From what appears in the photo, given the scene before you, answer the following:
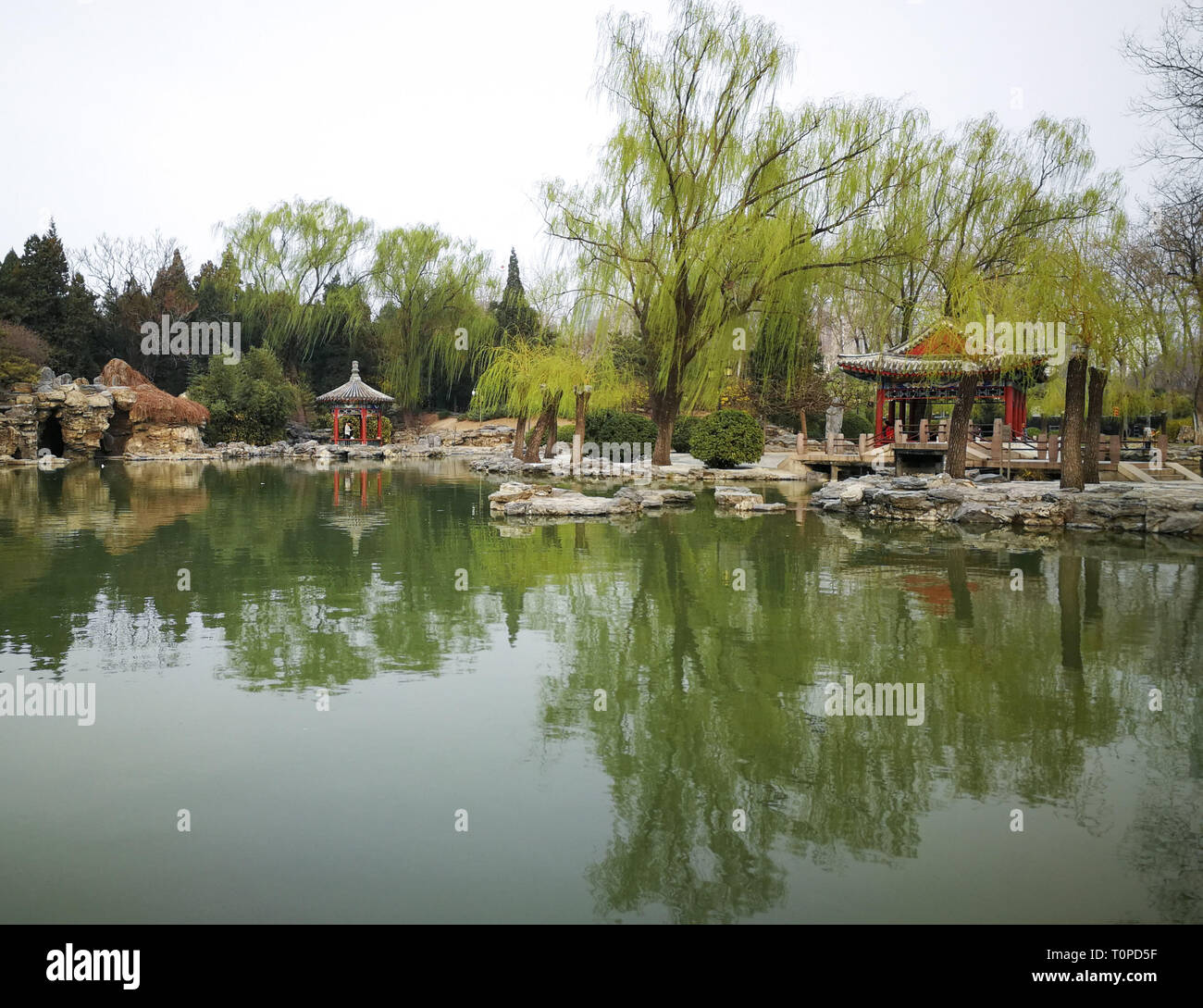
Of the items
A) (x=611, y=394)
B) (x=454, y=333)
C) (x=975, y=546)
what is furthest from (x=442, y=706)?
(x=454, y=333)

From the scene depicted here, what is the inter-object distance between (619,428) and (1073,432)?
14505mm

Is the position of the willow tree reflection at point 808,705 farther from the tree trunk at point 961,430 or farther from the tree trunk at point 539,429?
the tree trunk at point 539,429

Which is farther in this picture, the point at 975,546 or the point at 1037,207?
the point at 1037,207

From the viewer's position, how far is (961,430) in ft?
55.5

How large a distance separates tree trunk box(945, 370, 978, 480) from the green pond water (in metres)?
7.90

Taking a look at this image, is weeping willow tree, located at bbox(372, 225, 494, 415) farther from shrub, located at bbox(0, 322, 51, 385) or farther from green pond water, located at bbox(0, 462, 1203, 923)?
green pond water, located at bbox(0, 462, 1203, 923)

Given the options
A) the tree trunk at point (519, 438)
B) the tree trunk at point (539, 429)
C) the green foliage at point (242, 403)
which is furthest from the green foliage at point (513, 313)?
the tree trunk at point (539, 429)

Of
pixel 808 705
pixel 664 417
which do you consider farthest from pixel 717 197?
pixel 808 705

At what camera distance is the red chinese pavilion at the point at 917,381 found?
70.0ft

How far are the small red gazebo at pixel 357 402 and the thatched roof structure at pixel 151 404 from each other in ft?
21.2

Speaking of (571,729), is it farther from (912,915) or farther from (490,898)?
(912,915)

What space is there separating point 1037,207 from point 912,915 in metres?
18.9
